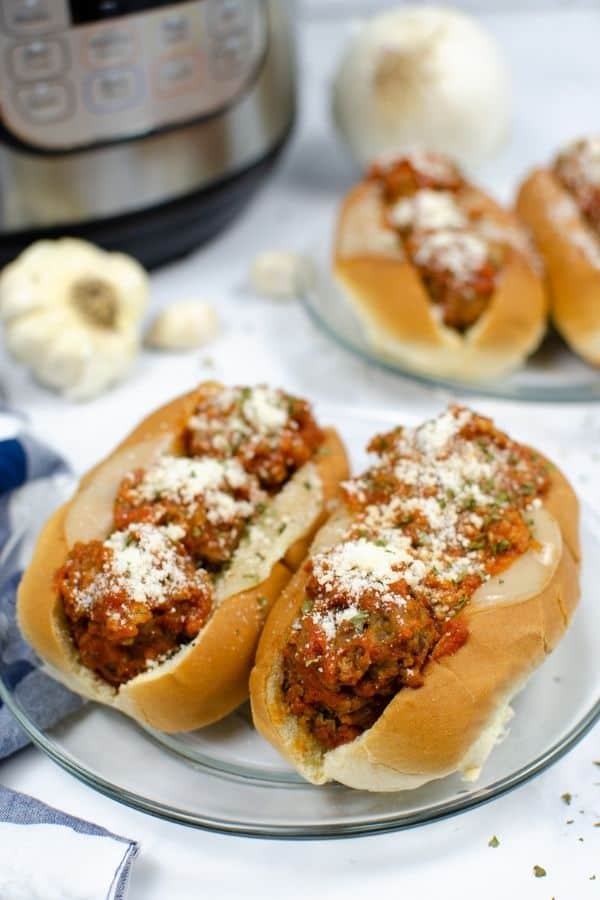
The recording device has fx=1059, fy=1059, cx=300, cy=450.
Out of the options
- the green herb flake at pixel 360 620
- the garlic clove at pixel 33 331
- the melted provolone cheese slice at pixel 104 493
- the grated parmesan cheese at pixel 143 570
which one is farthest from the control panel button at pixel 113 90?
the green herb flake at pixel 360 620

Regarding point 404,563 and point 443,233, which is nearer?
point 404,563

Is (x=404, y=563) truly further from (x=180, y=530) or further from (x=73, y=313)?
(x=73, y=313)

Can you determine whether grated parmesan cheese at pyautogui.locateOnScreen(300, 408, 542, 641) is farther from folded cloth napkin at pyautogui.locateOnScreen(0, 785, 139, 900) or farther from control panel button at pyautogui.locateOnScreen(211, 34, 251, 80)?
control panel button at pyautogui.locateOnScreen(211, 34, 251, 80)

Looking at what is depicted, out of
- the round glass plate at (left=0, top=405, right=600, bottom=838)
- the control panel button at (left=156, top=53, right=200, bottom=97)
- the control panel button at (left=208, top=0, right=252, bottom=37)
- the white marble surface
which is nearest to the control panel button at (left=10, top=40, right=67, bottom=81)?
the control panel button at (left=156, top=53, right=200, bottom=97)

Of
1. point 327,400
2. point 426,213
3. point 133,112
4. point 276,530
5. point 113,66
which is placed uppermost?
point 113,66

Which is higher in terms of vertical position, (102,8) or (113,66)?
(102,8)

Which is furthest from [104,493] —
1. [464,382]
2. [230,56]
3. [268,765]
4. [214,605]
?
[230,56]

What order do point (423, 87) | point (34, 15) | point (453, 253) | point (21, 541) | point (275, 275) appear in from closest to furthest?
point (21, 541), point (34, 15), point (453, 253), point (275, 275), point (423, 87)
